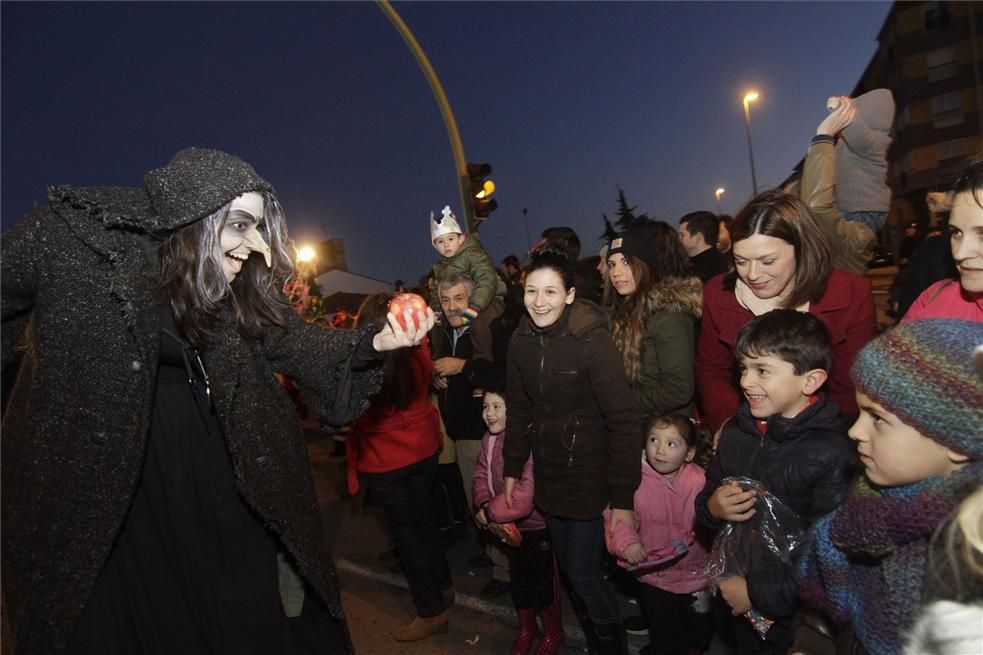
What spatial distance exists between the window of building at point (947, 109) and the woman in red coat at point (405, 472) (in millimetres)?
48583

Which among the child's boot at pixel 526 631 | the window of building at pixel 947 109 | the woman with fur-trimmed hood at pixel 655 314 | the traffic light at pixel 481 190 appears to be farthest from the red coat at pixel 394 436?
the window of building at pixel 947 109

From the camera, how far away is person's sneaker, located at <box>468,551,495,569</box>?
16.2ft

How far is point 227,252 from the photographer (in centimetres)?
219

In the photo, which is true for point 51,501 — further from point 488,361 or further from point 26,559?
point 488,361

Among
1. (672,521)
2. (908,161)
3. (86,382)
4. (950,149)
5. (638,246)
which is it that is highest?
(950,149)

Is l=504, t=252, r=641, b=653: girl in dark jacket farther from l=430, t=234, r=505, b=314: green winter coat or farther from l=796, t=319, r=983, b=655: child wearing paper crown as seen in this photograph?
l=430, t=234, r=505, b=314: green winter coat

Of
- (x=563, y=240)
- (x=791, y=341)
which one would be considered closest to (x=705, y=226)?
(x=563, y=240)

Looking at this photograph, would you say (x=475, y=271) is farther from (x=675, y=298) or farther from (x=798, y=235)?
(x=798, y=235)

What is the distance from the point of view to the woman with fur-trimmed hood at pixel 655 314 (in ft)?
11.8

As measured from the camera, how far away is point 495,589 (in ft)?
14.7

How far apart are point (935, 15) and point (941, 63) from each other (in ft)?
9.48

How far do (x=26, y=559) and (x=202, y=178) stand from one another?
132 cm

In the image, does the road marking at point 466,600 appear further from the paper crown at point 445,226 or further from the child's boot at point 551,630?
the paper crown at point 445,226

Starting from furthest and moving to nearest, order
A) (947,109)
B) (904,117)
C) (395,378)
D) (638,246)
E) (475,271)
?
(904,117) → (947,109) → (475,271) → (395,378) → (638,246)
